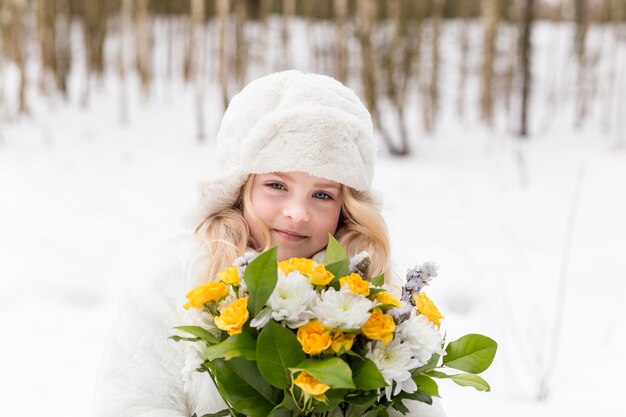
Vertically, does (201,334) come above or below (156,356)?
above

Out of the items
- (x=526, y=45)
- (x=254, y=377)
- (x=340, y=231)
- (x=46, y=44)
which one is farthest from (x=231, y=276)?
(x=46, y=44)

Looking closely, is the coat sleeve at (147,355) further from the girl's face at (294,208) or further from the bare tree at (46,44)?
the bare tree at (46,44)

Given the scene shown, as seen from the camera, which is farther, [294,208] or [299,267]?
[294,208]

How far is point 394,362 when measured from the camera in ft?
3.28

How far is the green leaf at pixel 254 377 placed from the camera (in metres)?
1.04

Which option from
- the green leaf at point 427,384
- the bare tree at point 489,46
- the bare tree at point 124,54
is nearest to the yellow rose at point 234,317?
the green leaf at point 427,384

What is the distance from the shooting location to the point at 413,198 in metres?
5.64

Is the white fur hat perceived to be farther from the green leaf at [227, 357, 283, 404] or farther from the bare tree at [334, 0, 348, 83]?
the bare tree at [334, 0, 348, 83]

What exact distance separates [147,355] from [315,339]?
54cm

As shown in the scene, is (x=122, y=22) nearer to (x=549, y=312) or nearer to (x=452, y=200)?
(x=452, y=200)

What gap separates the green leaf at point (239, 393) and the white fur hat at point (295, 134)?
19.3 inches

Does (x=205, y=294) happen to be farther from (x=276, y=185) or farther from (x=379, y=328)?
(x=276, y=185)

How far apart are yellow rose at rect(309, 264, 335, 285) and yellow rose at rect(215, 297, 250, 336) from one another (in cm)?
11

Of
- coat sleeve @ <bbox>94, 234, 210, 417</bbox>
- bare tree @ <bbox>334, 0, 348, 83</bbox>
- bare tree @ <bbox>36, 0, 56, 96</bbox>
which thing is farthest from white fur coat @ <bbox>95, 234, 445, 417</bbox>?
bare tree @ <bbox>36, 0, 56, 96</bbox>
